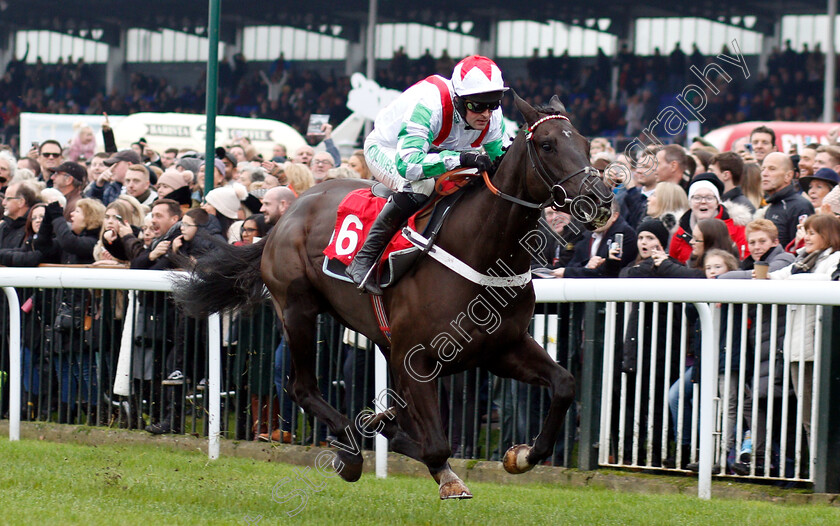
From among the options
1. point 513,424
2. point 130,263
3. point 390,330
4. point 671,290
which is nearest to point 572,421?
point 513,424

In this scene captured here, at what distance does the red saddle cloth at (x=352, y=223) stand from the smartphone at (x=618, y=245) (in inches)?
66.0

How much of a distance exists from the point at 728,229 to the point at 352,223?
2414 mm

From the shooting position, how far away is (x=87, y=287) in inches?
270

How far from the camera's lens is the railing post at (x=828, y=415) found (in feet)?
16.3

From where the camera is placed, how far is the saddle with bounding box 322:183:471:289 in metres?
4.73

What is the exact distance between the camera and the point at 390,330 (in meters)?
4.88

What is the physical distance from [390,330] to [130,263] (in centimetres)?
A: 304

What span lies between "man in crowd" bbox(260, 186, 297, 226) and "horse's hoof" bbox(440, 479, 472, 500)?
10.3 ft

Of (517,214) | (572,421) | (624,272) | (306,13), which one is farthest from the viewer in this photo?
(306,13)

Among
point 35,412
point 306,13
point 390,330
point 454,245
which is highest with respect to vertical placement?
point 306,13

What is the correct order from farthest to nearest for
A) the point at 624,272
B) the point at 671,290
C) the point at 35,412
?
the point at 35,412
the point at 624,272
the point at 671,290

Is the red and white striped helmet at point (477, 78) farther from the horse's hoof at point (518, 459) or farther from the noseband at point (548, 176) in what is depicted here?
the horse's hoof at point (518, 459)

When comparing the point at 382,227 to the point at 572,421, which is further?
the point at 572,421

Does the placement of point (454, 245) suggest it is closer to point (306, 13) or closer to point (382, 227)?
point (382, 227)
